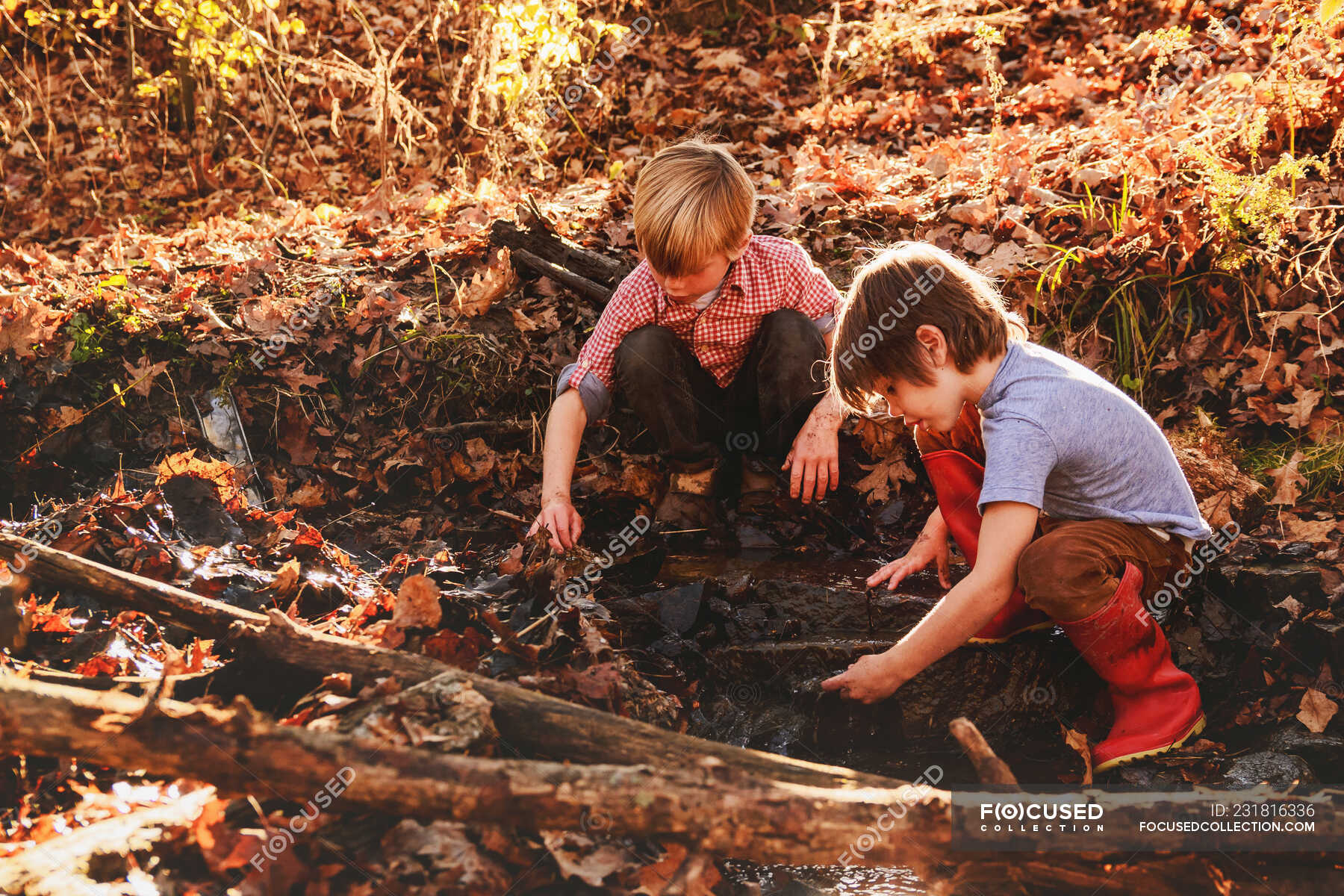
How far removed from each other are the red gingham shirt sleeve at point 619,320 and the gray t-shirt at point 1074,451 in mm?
1463

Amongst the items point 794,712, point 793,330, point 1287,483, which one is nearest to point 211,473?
point 793,330

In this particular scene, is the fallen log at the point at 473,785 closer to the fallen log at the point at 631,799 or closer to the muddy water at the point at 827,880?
the fallen log at the point at 631,799

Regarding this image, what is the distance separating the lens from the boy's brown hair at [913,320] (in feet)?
7.74

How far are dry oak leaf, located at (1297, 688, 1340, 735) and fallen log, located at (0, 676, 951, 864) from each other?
1.37 m

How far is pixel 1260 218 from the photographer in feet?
11.7

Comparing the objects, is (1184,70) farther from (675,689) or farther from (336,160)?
(336,160)

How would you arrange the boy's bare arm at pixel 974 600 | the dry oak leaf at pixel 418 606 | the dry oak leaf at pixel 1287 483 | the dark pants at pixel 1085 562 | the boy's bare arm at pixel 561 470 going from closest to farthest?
the boy's bare arm at pixel 974 600, the dark pants at pixel 1085 562, the dry oak leaf at pixel 418 606, the boy's bare arm at pixel 561 470, the dry oak leaf at pixel 1287 483

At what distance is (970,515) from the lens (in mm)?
2719

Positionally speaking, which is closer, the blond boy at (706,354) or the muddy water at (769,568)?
the blond boy at (706,354)

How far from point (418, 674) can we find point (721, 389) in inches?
75.5

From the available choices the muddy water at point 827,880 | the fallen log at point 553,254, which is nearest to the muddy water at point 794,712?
the muddy water at point 827,880

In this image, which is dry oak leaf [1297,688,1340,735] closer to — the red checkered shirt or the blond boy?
the blond boy

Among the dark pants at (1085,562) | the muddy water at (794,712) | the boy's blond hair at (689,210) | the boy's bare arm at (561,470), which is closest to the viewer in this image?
the muddy water at (794,712)

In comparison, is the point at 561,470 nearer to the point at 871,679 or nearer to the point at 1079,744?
the point at 871,679
